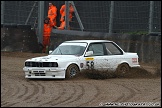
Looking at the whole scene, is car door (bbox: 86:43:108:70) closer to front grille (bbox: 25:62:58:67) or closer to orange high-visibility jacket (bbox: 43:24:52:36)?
front grille (bbox: 25:62:58:67)

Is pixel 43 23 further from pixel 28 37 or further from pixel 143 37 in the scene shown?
pixel 143 37

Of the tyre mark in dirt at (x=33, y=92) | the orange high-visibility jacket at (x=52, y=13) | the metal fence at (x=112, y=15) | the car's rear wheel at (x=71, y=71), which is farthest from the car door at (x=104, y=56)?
the orange high-visibility jacket at (x=52, y=13)

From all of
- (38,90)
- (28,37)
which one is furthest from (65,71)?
(28,37)

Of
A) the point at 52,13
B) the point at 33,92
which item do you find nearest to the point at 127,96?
the point at 33,92

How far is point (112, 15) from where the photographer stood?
76.0ft

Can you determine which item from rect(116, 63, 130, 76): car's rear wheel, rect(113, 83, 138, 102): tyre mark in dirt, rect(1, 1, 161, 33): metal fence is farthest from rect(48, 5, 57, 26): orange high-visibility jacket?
rect(113, 83, 138, 102): tyre mark in dirt

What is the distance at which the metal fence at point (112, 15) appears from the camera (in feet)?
69.5

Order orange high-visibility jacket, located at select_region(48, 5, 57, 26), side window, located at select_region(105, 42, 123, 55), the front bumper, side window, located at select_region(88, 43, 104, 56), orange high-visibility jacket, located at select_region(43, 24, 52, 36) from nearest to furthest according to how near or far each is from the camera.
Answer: the front bumper
side window, located at select_region(88, 43, 104, 56)
side window, located at select_region(105, 42, 123, 55)
orange high-visibility jacket, located at select_region(43, 24, 52, 36)
orange high-visibility jacket, located at select_region(48, 5, 57, 26)

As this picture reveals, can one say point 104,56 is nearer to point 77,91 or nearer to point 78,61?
point 78,61

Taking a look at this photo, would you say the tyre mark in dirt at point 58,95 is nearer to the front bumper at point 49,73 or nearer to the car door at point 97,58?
the front bumper at point 49,73

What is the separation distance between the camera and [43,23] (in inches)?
1016

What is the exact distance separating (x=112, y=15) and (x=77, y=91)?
12028mm

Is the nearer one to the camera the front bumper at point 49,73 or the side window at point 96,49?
the front bumper at point 49,73

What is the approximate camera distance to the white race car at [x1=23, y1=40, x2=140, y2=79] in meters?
14.2
